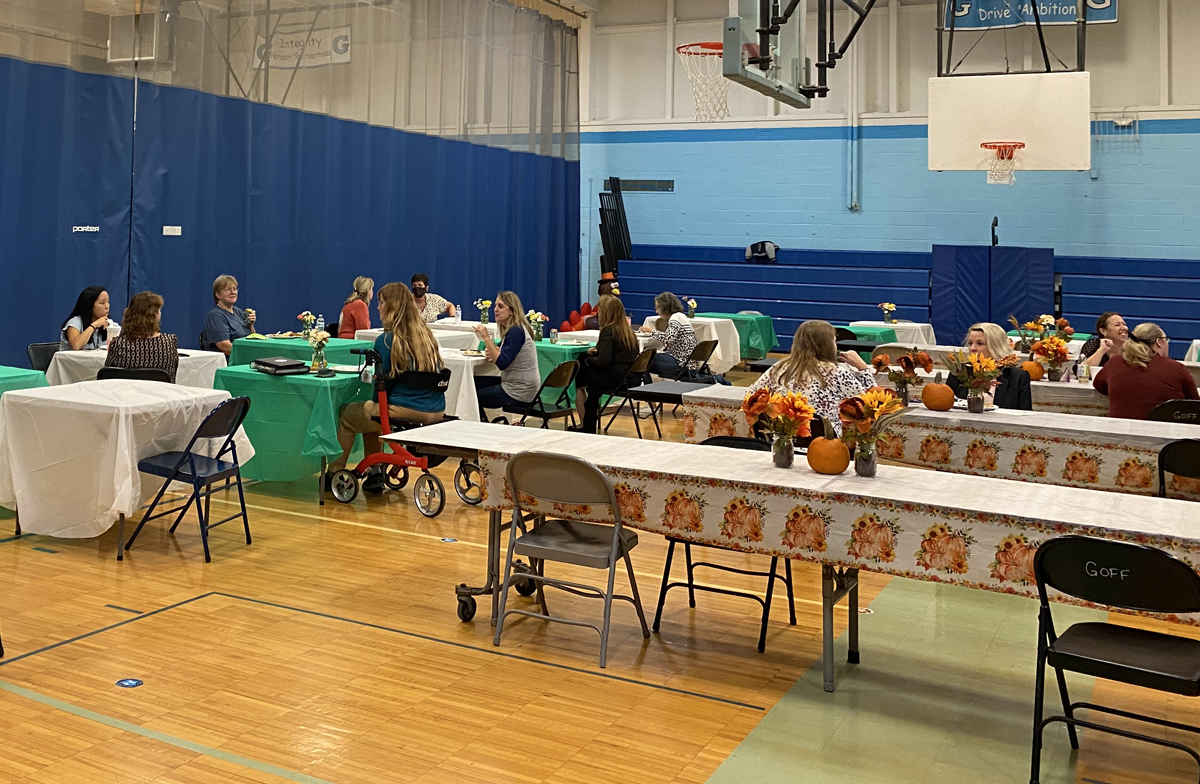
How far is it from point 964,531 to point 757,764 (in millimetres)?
949

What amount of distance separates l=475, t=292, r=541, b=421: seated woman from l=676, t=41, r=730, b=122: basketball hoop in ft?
26.7

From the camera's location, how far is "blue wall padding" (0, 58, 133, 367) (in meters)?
8.43

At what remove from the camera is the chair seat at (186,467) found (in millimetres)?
5129

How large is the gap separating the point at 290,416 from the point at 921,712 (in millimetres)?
4118

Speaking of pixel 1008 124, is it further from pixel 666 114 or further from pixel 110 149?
pixel 110 149

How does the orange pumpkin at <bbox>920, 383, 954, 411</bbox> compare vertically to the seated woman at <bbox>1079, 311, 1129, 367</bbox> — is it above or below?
below

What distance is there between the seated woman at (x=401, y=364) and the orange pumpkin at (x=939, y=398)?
2.77 m

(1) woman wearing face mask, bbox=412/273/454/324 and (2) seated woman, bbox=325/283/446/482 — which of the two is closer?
(2) seated woman, bbox=325/283/446/482

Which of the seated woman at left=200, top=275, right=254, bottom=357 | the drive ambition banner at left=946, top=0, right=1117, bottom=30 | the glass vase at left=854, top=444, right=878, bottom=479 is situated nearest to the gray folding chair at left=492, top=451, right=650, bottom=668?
the glass vase at left=854, top=444, right=878, bottom=479

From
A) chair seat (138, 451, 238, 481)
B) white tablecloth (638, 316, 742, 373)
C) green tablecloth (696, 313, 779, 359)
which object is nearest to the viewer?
chair seat (138, 451, 238, 481)

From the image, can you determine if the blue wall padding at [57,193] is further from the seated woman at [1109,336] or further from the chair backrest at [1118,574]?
the chair backrest at [1118,574]

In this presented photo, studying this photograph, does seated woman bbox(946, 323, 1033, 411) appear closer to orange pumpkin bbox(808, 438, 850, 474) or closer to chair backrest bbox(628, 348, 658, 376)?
orange pumpkin bbox(808, 438, 850, 474)

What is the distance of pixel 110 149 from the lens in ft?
30.2

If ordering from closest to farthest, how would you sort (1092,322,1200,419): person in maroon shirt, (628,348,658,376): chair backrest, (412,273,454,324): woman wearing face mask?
(1092,322,1200,419): person in maroon shirt → (628,348,658,376): chair backrest → (412,273,454,324): woman wearing face mask
